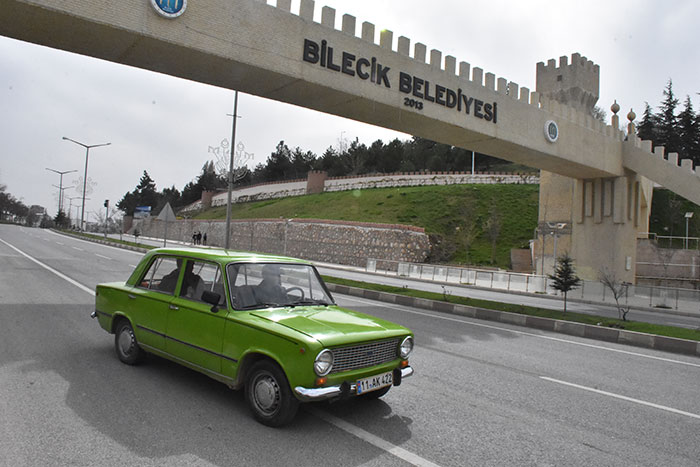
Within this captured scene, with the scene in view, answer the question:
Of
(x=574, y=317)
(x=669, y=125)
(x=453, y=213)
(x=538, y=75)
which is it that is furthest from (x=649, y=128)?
(x=574, y=317)

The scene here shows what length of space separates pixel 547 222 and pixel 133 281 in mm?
21111

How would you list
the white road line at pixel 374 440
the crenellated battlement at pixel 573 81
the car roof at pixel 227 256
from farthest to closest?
the crenellated battlement at pixel 573 81 < the car roof at pixel 227 256 < the white road line at pixel 374 440

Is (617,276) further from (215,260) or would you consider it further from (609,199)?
(215,260)

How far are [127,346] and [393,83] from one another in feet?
32.9

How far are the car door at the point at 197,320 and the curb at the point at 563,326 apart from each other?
9.27m

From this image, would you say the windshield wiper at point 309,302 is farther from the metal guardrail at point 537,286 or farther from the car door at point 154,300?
the metal guardrail at point 537,286

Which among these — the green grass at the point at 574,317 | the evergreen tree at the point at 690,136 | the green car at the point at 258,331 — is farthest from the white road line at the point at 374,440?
the evergreen tree at the point at 690,136

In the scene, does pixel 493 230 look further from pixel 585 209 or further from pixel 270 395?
pixel 270 395

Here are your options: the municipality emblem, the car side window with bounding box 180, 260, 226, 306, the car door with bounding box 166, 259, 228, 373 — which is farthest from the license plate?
the municipality emblem

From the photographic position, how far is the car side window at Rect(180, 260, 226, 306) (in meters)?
4.84

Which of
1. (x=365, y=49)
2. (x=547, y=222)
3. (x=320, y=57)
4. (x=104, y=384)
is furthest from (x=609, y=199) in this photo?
(x=104, y=384)

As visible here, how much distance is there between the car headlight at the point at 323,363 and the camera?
376cm

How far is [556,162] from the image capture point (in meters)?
18.2

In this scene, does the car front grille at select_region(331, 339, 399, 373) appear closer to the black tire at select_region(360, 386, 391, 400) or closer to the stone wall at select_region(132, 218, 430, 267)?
the black tire at select_region(360, 386, 391, 400)
